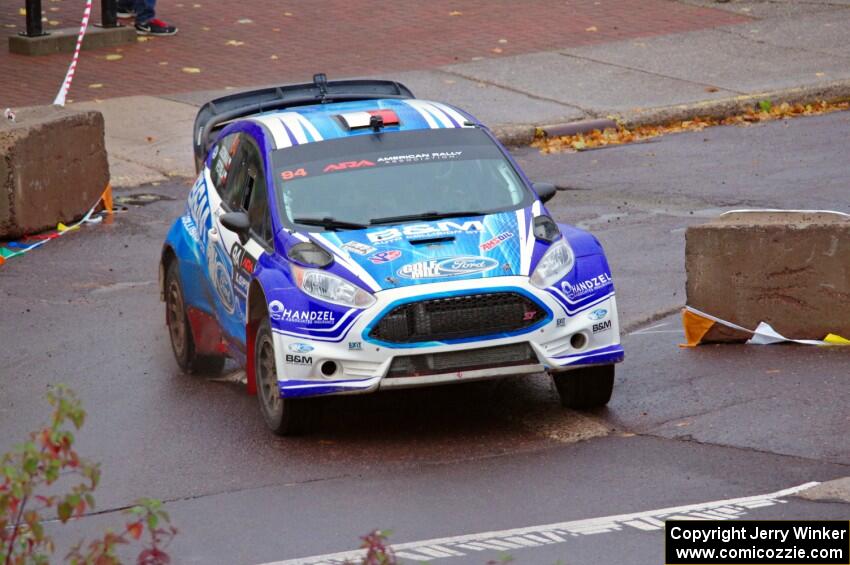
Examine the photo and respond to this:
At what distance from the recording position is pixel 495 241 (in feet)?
28.7

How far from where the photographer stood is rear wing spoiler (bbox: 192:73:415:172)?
474 inches

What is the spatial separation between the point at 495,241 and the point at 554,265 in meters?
0.35

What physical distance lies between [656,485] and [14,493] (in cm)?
389

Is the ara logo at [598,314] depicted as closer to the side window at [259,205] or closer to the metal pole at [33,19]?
the side window at [259,205]

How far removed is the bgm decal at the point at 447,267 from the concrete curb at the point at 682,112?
8181 mm

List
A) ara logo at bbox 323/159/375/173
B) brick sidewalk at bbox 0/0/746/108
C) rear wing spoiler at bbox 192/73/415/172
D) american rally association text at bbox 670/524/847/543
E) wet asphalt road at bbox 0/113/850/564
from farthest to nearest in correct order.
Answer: brick sidewalk at bbox 0/0/746/108 < rear wing spoiler at bbox 192/73/415/172 < ara logo at bbox 323/159/375/173 < wet asphalt road at bbox 0/113/850/564 < american rally association text at bbox 670/524/847/543

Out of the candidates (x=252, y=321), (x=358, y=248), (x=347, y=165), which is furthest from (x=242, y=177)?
(x=358, y=248)

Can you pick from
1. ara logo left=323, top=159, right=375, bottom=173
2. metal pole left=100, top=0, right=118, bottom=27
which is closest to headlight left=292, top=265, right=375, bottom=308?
ara logo left=323, top=159, right=375, bottom=173

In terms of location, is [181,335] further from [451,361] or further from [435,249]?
[451,361]

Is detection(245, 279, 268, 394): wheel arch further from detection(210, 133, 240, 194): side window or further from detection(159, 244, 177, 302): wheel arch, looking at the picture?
detection(159, 244, 177, 302): wheel arch

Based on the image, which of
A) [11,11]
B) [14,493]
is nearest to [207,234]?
[14,493]

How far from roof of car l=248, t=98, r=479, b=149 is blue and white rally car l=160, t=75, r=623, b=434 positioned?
0.01 metres

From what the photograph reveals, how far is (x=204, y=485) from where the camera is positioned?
8141 mm

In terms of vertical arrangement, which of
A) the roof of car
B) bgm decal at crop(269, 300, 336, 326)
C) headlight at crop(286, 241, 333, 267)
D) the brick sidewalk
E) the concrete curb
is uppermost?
the roof of car
